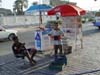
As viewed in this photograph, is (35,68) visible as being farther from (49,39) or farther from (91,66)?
(49,39)

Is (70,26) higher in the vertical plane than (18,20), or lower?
higher

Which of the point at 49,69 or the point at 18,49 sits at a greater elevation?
the point at 18,49

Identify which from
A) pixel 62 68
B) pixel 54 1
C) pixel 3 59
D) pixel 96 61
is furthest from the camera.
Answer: pixel 54 1

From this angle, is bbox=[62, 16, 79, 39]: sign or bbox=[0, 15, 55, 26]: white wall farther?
bbox=[0, 15, 55, 26]: white wall

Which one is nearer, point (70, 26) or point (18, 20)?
point (70, 26)

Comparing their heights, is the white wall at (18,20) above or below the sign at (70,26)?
below

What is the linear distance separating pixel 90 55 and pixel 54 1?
72.1 meters

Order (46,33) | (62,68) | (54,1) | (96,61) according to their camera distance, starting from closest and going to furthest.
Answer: (62,68)
(96,61)
(46,33)
(54,1)

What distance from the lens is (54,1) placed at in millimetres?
82750

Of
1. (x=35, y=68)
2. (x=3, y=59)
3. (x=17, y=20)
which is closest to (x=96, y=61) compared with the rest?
(x=35, y=68)

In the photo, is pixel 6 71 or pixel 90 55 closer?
pixel 6 71

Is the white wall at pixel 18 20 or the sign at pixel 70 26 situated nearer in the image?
the sign at pixel 70 26

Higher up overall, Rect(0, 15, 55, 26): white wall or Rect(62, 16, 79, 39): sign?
Rect(62, 16, 79, 39): sign

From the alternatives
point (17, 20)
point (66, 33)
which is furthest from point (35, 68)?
point (17, 20)
